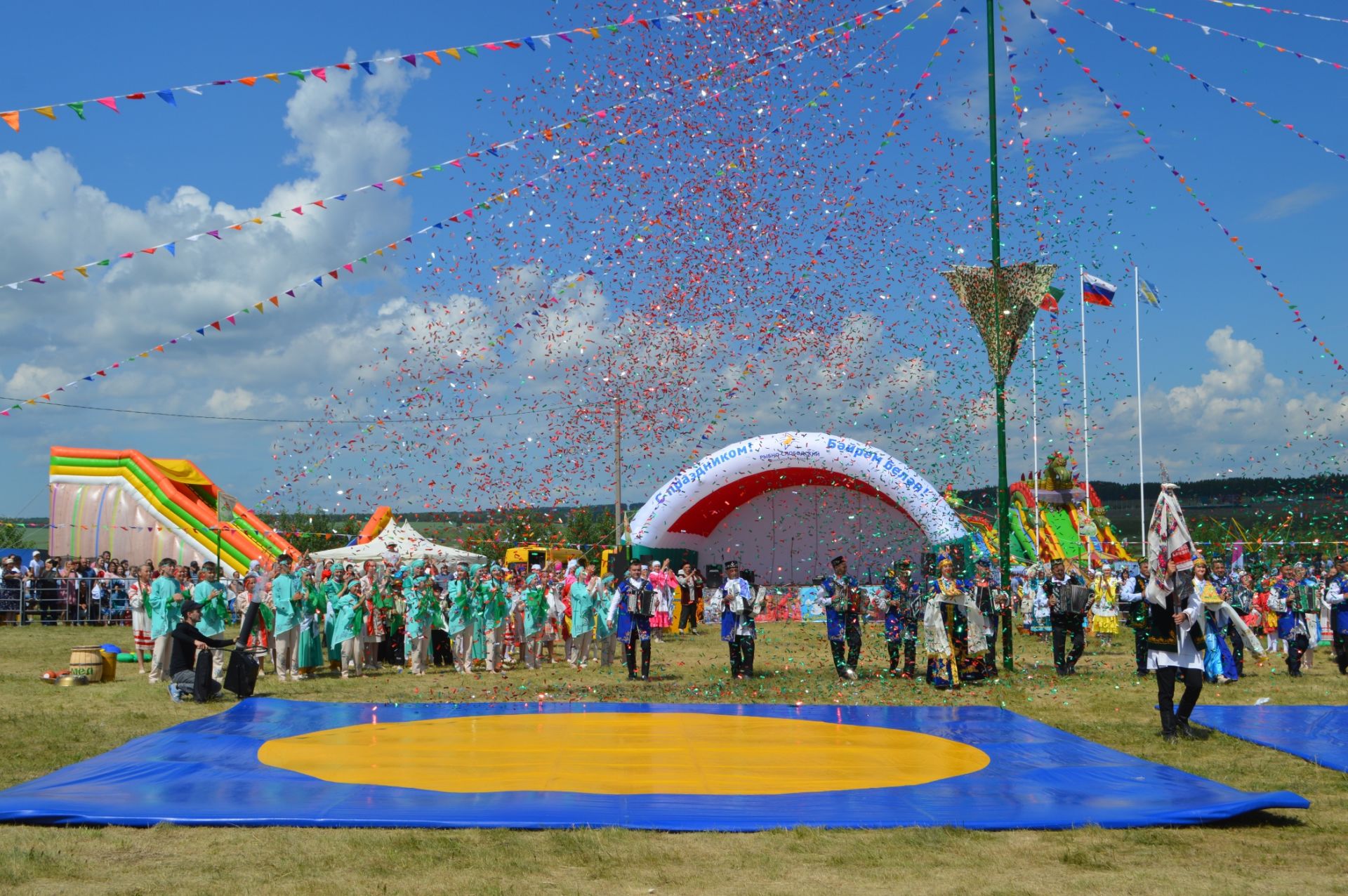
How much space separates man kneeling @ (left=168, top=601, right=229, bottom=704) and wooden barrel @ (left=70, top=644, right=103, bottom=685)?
6.70 ft

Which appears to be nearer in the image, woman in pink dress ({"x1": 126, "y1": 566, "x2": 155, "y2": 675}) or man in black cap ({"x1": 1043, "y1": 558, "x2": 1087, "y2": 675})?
man in black cap ({"x1": 1043, "y1": 558, "x2": 1087, "y2": 675})

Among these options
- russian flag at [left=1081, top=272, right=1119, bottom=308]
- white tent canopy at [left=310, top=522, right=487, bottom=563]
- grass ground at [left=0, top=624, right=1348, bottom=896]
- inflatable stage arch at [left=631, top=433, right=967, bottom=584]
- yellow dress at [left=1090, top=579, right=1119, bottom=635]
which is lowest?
grass ground at [left=0, top=624, right=1348, bottom=896]

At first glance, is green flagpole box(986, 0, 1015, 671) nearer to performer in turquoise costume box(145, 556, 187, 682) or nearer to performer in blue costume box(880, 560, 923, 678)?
performer in blue costume box(880, 560, 923, 678)

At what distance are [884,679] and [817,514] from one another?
1719 centimetres

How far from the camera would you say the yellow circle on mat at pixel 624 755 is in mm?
8352

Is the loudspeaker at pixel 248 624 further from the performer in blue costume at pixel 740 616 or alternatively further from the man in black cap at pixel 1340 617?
the man in black cap at pixel 1340 617

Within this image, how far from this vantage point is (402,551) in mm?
29156

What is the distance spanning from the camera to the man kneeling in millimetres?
13172

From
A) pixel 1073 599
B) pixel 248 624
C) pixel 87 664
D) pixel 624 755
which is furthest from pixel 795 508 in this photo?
pixel 624 755

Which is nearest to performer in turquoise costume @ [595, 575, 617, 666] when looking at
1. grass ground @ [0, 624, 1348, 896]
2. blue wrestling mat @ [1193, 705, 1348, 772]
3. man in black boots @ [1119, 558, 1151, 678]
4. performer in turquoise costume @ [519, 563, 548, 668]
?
performer in turquoise costume @ [519, 563, 548, 668]

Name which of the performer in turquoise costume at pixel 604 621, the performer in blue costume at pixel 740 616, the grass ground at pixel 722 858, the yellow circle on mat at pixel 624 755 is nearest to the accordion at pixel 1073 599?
the performer in blue costume at pixel 740 616

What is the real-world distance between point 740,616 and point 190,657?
671cm

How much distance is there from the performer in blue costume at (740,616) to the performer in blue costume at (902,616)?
5.68ft

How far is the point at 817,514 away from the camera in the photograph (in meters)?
32.2
